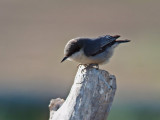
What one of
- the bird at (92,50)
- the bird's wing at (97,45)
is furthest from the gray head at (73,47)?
the bird's wing at (97,45)

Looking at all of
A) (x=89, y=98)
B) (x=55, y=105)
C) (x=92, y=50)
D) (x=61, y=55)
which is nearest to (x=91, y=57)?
(x=92, y=50)

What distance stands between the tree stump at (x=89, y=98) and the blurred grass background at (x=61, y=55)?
22.7 feet

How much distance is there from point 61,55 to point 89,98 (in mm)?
19345

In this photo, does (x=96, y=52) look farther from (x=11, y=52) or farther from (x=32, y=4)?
(x=32, y=4)

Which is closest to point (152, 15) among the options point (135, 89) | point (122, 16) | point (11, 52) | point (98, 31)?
point (122, 16)

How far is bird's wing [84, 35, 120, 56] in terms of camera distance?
949cm

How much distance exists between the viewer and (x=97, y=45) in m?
9.56

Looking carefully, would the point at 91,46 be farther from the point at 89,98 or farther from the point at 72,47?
the point at 89,98

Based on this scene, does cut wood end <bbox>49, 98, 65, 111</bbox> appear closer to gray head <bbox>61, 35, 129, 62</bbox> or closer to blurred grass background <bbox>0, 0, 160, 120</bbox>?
gray head <bbox>61, 35, 129, 62</bbox>

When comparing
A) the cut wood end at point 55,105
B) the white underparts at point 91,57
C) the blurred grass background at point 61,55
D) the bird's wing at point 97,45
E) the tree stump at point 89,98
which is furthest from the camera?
the blurred grass background at point 61,55

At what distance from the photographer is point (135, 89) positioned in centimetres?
2164

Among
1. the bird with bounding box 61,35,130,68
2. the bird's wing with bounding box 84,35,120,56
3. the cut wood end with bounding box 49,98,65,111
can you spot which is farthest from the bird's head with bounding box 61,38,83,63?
the cut wood end with bounding box 49,98,65,111

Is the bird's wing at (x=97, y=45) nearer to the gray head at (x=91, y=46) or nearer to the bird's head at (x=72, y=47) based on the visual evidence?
the gray head at (x=91, y=46)

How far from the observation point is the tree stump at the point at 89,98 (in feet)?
22.7
